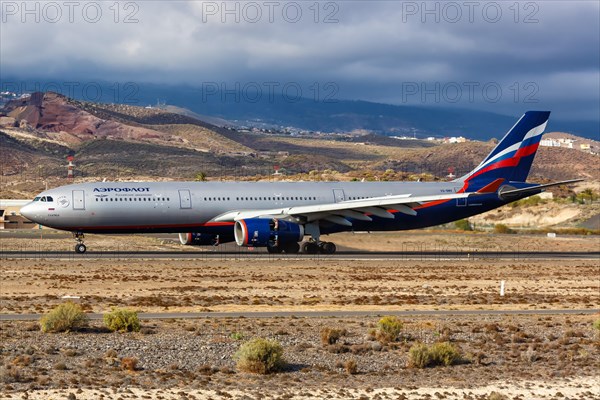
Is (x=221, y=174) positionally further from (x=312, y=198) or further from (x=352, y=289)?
(x=352, y=289)

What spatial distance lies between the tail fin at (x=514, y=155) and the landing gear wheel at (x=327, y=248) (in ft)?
37.4

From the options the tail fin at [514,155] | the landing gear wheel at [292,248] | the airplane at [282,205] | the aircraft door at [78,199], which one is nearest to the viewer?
the aircraft door at [78,199]

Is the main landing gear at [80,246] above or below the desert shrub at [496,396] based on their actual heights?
above

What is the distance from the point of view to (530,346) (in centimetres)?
2862

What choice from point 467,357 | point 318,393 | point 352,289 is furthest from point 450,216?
point 318,393

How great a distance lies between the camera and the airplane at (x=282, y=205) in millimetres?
57656

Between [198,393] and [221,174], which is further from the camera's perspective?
[221,174]

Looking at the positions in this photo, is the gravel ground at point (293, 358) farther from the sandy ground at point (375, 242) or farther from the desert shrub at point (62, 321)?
the sandy ground at point (375, 242)

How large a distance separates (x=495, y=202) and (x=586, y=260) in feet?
23.4

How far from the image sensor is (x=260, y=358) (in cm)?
2414

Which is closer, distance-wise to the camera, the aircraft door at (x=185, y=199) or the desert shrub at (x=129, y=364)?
the desert shrub at (x=129, y=364)

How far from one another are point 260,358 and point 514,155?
47087 mm

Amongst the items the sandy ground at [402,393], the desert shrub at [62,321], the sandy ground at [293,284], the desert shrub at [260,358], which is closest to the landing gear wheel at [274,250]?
the sandy ground at [293,284]

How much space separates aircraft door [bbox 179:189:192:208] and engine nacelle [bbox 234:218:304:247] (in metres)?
3.16
